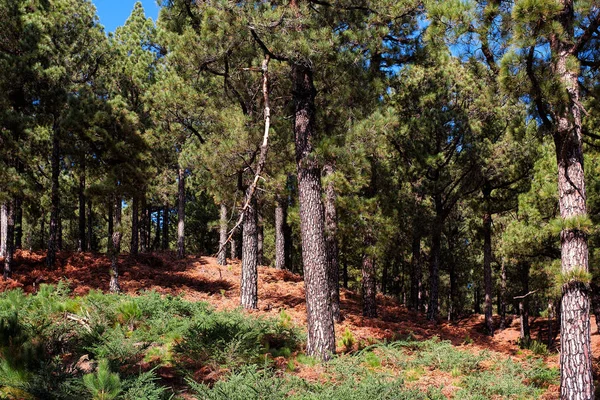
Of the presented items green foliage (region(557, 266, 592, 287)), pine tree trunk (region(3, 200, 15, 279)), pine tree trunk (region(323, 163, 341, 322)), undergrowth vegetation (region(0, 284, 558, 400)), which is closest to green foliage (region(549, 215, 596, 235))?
green foliage (region(557, 266, 592, 287))

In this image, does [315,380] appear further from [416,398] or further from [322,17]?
[322,17]

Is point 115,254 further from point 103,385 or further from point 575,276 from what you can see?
point 575,276

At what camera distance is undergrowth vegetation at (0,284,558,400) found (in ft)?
15.1

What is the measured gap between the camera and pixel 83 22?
15.1 meters

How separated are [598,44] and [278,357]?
7.54 m

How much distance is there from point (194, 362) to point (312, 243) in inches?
113

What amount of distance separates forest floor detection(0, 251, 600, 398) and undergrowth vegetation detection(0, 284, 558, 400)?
0.92 m

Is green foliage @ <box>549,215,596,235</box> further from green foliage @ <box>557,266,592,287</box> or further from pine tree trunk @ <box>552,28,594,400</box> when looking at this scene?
green foliage @ <box>557,266,592,287</box>

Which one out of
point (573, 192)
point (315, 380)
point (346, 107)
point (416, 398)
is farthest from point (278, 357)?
point (346, 107)

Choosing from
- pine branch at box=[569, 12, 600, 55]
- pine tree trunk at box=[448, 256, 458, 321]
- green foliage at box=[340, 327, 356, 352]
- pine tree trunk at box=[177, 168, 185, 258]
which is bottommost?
pine tree trunk at box=[448, 256, 458, 321]

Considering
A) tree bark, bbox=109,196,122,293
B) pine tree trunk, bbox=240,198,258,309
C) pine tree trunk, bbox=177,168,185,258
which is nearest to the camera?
pine tree trunk, bbox=240,198,258,309

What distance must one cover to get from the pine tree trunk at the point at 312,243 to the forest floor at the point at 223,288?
1.47m

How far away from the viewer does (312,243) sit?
24.8 ft

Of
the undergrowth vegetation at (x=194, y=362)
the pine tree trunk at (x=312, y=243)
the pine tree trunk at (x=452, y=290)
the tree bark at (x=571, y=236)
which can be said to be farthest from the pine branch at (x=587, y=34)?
the pine tree trunk at (x=452, y=290)
